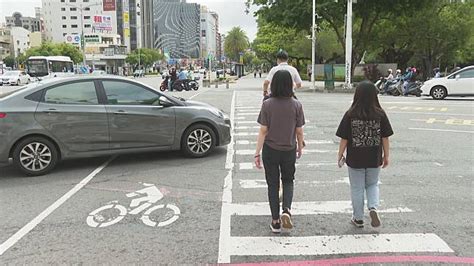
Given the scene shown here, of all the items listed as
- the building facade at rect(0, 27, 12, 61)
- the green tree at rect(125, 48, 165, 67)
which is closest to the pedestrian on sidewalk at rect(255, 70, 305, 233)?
the green tree at rect(125, 48, 165, 67)

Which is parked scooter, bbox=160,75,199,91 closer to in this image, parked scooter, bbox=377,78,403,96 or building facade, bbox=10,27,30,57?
parked scooter, bbox=377,78,403,96

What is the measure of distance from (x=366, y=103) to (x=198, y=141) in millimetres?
4281

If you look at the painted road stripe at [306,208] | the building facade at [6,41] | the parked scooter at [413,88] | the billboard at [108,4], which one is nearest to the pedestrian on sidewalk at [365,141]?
the painted road stripe at [306,208]

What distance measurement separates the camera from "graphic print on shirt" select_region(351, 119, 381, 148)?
15.1 feet

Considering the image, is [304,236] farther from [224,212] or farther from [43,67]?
[43,67]

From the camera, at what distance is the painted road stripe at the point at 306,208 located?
17.7 ft

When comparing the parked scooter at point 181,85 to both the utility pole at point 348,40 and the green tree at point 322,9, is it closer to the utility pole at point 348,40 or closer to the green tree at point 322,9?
the green tree at point 322,9

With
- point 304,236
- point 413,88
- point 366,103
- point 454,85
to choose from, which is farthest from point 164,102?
point 413,88

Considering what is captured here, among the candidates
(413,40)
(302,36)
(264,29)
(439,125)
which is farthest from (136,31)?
(439,125)

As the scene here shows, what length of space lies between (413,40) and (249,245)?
137 ft

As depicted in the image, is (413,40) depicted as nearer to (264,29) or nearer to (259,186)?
(264,29)

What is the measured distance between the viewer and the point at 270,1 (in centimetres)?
3266

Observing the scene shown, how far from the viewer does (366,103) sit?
15.0 feet

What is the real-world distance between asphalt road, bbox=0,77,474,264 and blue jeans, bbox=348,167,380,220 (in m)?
0.25
